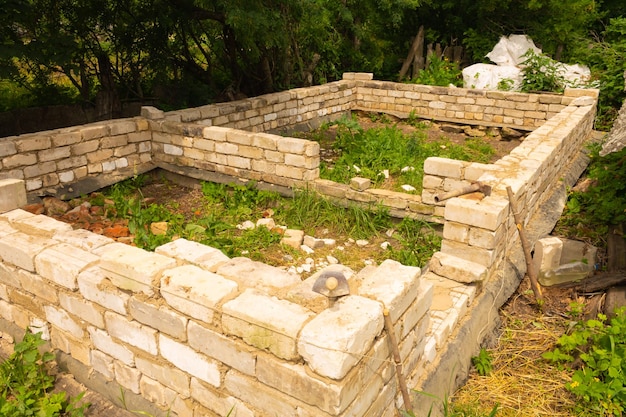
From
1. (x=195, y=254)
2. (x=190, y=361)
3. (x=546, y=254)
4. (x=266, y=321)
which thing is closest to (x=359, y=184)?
(x=546, y=254)

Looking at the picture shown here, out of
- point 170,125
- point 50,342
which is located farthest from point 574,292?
point 170,125

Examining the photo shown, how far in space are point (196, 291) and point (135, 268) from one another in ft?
1.77

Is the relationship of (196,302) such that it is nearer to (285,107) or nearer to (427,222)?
(427,222)

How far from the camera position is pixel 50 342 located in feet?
13.3

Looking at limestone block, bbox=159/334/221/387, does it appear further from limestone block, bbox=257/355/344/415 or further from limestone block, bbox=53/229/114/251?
limestone block, bbox=53/229/114/251

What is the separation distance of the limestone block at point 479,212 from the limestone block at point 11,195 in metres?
4.04

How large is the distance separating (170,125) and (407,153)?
433 cm

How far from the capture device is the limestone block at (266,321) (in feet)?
8.36

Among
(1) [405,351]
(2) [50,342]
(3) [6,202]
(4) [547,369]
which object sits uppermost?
(3) [6,202]

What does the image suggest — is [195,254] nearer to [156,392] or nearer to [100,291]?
[100,291]

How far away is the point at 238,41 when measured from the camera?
11.1m

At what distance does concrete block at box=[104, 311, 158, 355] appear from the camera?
3254 mm

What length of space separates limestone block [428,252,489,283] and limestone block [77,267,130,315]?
2758 mm

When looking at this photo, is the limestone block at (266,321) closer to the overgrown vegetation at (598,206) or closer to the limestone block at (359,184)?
the limestone block at (359,184)
